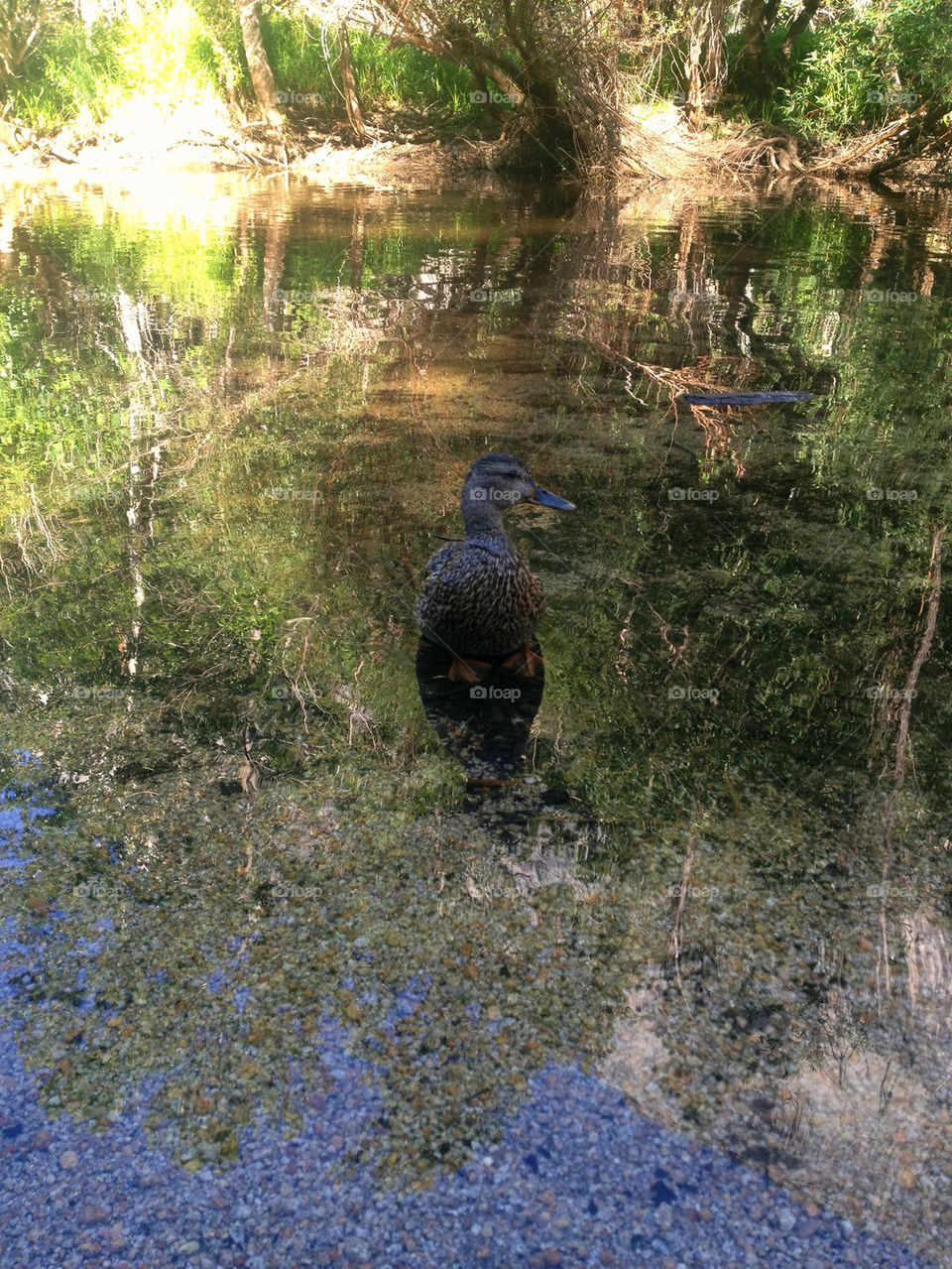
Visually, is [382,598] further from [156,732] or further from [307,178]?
[307,178]

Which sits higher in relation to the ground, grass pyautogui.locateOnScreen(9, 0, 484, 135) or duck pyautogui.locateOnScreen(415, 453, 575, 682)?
grass pyautogui.locateOnScreen(9, 0, 484, 135)

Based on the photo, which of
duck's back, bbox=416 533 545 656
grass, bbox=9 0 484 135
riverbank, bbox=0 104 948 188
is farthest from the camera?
grass, bbox=9 0 484 135

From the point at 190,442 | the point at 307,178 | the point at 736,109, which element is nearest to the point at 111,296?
the point at 190,442

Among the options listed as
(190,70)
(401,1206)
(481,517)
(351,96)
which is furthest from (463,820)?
(190,70)

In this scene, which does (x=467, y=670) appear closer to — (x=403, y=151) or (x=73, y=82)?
(x=403, y=151)

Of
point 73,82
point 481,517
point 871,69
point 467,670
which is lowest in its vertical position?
point 467,670

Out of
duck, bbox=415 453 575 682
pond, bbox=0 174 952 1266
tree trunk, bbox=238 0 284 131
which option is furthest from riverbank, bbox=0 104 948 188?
duck, bbox=415 453 575 682

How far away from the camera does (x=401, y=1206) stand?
6.97 ft

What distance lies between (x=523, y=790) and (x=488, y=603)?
819 millimetres

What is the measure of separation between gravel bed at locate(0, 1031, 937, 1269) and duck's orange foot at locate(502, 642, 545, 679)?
6.54ft

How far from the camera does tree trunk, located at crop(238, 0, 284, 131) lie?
2225 centimetres

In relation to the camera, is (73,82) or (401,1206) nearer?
(401,1206)

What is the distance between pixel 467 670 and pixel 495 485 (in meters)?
0.84

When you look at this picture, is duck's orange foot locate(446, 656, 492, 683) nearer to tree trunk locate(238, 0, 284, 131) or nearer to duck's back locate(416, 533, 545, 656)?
duck's back locate(416, 533, 545, 656)
